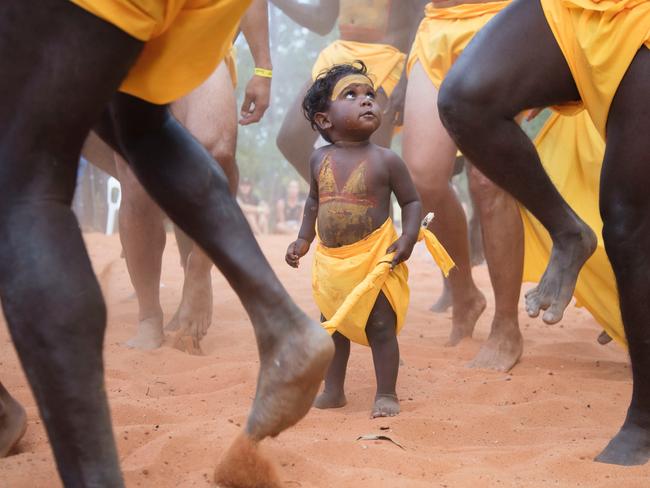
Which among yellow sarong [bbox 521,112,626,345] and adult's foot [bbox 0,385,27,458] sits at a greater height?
yellow sarong [bbox 521,112,626,345]

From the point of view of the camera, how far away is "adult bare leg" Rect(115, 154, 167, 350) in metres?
4.21

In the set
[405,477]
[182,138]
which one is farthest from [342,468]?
[182,138]

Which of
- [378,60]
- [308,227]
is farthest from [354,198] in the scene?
[378,60]

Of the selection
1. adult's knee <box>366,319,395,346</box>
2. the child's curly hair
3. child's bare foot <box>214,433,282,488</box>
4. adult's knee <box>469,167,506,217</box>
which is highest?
the child's curly hair

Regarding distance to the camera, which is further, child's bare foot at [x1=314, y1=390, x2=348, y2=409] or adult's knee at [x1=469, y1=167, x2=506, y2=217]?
adult's knee at [x1=469, y1=167, x2=506, y2=217]

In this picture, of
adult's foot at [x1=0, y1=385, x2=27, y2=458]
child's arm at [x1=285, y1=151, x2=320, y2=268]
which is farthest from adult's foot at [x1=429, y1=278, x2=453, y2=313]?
adult's foot at [x1=0, y1=385, x2=27, y2=458]

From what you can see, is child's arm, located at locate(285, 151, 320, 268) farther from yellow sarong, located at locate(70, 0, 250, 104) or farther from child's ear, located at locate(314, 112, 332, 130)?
yellow sarong, located at locate(70, 0, 250, 104)

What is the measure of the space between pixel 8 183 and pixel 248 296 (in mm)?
539

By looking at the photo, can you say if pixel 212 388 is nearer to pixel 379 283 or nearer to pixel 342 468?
pixel 379 283

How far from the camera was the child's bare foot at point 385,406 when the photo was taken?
302 cm

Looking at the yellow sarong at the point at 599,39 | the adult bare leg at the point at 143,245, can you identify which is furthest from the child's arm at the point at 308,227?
the yellow sarong at the point at 599,39

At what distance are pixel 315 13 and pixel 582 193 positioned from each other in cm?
324

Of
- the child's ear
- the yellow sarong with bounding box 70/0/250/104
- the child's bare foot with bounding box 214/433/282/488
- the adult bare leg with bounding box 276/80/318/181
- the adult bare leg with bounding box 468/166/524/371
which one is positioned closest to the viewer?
the yellow sarong with bounding box 70/0/250/104

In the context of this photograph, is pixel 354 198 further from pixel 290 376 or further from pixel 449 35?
pixel 290 376
